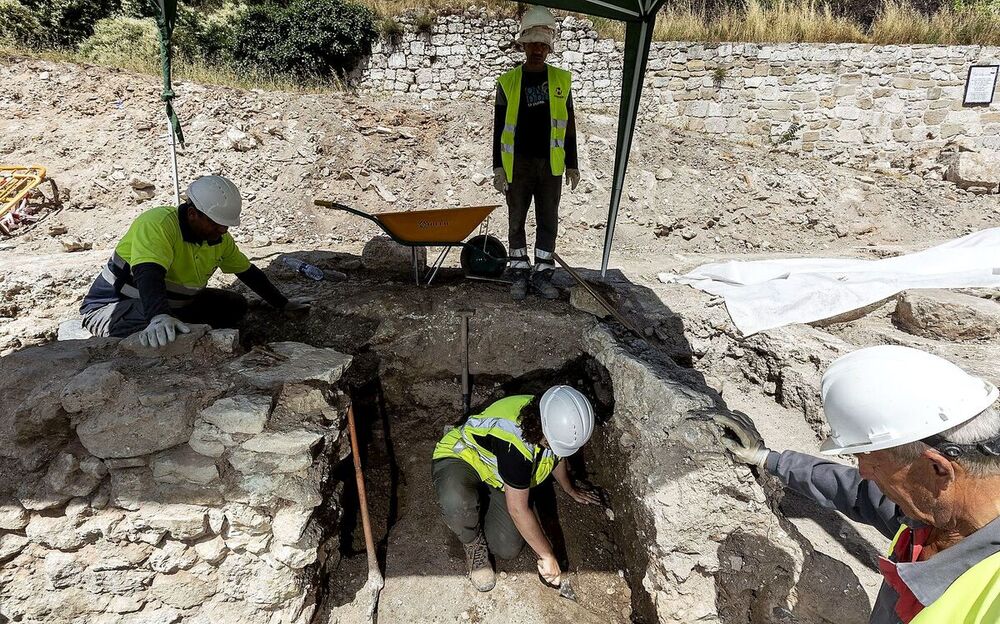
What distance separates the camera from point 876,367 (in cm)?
124

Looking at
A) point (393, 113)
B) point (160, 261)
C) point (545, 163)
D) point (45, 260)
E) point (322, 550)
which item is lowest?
point (322, 550)

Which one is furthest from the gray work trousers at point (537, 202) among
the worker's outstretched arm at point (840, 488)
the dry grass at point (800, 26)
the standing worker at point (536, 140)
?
the dry grass at point (800, 26)

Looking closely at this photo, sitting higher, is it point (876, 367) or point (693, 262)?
point (876, 367)

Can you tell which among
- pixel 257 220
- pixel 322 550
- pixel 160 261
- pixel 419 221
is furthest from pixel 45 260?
pixel 322 550

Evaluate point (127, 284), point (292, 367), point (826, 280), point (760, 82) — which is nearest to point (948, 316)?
point (826, 280)

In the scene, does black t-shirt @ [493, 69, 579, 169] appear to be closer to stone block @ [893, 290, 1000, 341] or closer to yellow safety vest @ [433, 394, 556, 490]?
yellow safety vest @ [433, 394, 556, 490]

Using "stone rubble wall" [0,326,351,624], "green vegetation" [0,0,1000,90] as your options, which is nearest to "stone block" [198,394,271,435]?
"stone rubble wall" [0,326,351,624]

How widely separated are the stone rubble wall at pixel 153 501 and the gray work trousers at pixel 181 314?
52 centimetres

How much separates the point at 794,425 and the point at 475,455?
1.97 metres

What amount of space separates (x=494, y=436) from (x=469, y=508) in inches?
22.0

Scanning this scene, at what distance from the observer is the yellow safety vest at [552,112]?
3574mm

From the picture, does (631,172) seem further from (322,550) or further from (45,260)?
(45,260)

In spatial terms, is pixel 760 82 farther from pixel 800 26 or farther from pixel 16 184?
pixel 16 184

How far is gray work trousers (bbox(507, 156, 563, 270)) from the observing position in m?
3.83
